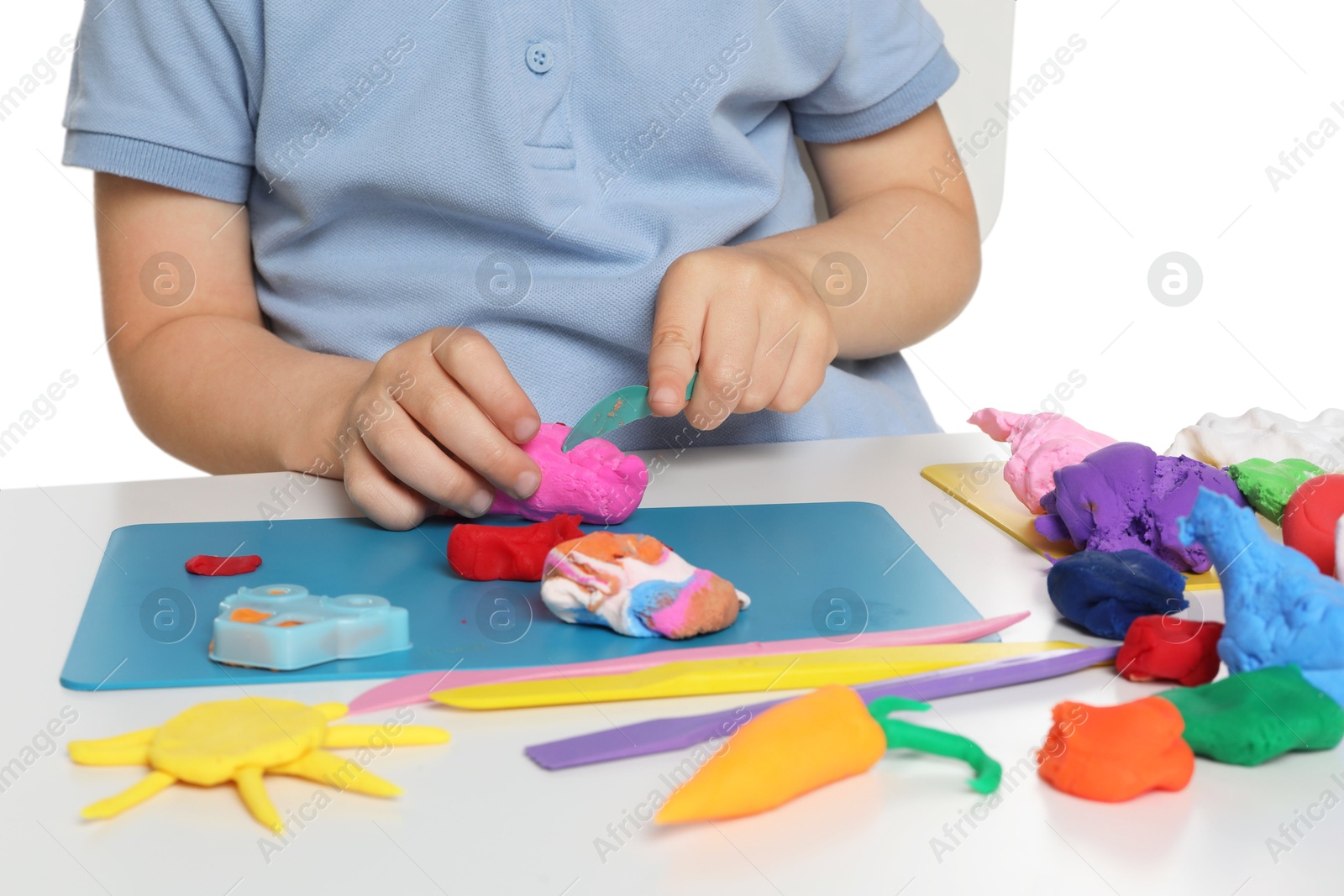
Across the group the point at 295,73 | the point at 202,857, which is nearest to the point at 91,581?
the point at 202,857

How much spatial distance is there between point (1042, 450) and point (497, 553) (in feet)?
0.96

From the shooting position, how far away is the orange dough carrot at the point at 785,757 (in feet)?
1.22

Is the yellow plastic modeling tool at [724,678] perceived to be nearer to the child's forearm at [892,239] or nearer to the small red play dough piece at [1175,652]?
the small red play dough piece at [1175,652]

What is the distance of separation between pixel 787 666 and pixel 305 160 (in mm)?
533

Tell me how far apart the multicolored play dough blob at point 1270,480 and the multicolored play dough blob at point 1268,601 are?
0.16 meters

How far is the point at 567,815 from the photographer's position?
15.0 inches

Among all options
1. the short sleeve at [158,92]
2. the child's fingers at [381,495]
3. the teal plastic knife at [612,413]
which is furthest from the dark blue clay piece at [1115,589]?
the short sleeve at [158,92]

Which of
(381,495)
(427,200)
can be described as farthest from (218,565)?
(427,200)

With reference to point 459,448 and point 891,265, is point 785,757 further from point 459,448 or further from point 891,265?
point 891,265

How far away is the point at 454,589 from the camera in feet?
1.87

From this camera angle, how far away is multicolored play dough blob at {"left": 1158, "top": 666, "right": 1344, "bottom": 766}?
405 millimetres

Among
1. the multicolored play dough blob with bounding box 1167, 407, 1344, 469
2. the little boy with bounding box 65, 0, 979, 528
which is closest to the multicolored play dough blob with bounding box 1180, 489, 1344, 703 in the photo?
the multicolored play dough blob with bounding box 1167, 407, 1344, 469

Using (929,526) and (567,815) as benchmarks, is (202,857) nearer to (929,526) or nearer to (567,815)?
(567,815)

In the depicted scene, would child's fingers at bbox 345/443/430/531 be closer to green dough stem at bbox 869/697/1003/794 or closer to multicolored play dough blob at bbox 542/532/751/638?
multicolored play dough blob at bbox 542/532/751/638
